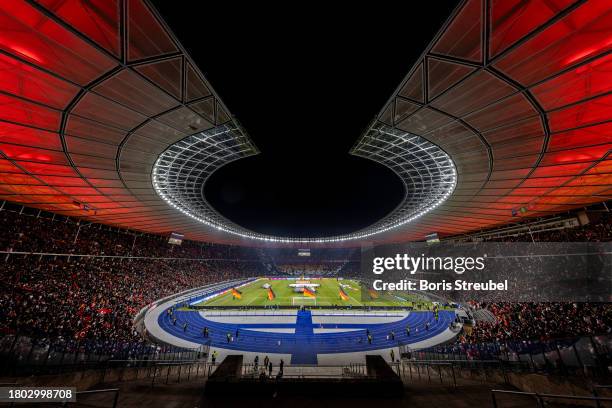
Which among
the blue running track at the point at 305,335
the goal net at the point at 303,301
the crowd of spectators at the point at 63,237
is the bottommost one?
the blue running track at the point at 305,335

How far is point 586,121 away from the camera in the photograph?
8680 millimetres

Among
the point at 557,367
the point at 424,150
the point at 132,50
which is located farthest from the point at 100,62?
the point at 557,367

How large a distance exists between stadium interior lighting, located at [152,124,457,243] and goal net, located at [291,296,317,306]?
2344 cm

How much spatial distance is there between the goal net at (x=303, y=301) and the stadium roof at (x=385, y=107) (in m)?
28.0

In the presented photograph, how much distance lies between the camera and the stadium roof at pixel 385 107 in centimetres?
562

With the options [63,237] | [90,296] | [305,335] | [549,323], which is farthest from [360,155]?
[63,237]

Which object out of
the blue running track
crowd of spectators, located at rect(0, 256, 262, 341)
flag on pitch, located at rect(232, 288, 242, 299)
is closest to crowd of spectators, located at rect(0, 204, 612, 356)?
crowd of spectators, located at rect(0, 256, 262, 341)

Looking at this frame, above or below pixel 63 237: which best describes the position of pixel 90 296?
below

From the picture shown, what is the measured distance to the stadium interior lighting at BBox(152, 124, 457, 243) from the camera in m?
14.7

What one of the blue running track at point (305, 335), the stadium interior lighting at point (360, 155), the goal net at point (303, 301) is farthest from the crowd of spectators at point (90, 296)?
the goal net at point (303, 301)

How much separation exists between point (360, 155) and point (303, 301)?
3170 centimetres

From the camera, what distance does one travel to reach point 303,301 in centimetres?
4169

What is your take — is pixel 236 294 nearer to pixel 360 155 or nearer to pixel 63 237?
pixel 63 237

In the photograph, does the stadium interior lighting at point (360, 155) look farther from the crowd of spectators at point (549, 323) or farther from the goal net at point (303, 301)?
the goal net at point (303, 301)
